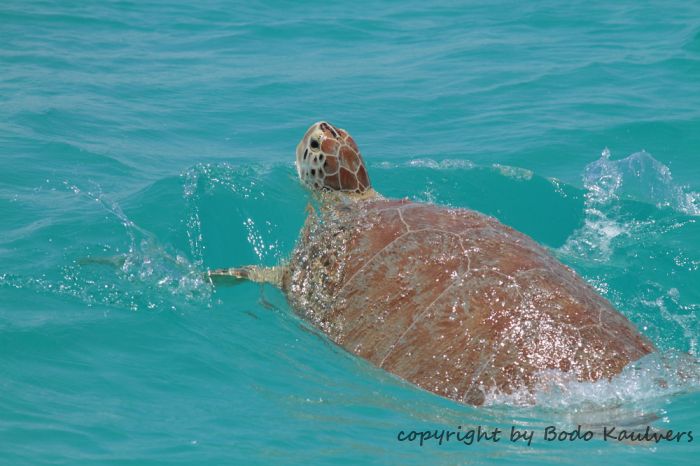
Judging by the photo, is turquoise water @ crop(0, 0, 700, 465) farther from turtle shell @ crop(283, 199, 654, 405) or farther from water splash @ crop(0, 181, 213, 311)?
turtle shell @ crop(283, 199, 654, 405)

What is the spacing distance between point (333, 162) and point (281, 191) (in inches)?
45.4

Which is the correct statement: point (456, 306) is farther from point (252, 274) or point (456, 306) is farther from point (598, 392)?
point (252, 274)

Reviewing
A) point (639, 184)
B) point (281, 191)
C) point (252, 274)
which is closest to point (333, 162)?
point (281, 191)

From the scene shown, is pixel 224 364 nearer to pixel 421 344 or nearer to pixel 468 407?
pixel 421 344

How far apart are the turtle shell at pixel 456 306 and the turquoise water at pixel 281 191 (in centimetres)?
13

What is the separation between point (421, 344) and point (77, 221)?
12.3 feet

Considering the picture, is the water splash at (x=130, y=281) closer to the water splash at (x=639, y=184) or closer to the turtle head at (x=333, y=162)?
the turtle head at (x=333, y=162)

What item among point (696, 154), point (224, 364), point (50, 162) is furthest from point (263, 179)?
point (696, 154)

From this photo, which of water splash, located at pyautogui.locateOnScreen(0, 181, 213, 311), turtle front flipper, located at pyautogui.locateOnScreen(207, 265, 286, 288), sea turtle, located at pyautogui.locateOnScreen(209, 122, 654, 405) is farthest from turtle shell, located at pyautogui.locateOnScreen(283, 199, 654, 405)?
water splash, located at pyautogui.locateOnScreen(0, 181, 213, 311)

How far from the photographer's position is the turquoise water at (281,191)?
4.27m

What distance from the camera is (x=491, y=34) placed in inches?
544

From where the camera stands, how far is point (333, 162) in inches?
276

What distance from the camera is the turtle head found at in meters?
7.02

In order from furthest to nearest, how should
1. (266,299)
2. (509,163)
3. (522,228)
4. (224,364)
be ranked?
(509,163) → (522,228) → (266,299) → (224,364)
